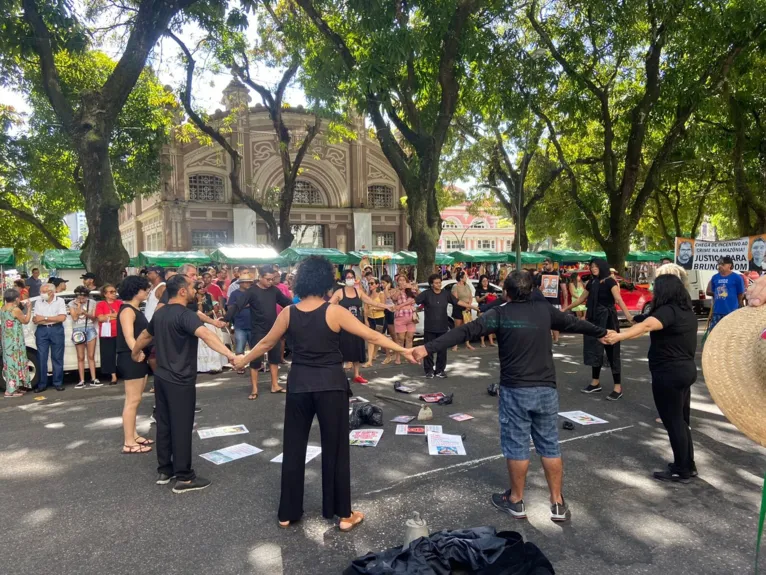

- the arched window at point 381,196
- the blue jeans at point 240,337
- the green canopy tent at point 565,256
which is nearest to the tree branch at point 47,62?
the blue jeans at point 240,337

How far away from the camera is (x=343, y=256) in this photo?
889 inches

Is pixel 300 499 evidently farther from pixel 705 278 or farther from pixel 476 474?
pixel 705 278

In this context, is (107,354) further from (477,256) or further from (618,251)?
(477,256)

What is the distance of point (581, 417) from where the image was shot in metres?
6.41

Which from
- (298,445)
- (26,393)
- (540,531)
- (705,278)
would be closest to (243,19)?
(26,393)

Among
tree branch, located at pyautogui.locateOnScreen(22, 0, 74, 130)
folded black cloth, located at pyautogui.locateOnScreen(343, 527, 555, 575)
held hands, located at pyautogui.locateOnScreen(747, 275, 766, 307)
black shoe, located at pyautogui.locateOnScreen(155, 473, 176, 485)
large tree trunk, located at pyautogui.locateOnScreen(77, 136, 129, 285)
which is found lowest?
black shoe, located at pyautogui.locateOnScreen(155, 473, 176, 485)

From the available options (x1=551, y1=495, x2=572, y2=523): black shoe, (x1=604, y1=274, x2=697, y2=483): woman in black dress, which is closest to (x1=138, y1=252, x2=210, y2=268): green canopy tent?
(x1=604, y1=274, x2=697, y2=483): woman in black dress

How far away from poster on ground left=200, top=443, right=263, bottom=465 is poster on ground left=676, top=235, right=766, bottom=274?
39.3 ft

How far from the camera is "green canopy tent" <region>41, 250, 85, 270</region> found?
21.1 m

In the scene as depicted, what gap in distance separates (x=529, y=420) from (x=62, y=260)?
2270 cm

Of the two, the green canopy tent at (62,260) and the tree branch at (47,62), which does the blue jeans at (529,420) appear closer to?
the tree branch at (47,62)

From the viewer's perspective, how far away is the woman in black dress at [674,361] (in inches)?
177

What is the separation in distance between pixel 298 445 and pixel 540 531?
1823 mm

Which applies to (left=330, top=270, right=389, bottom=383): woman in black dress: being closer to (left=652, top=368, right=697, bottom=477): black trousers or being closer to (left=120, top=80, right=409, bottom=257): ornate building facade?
(left=652, top=368, right=697, bottom=477): black trousers
